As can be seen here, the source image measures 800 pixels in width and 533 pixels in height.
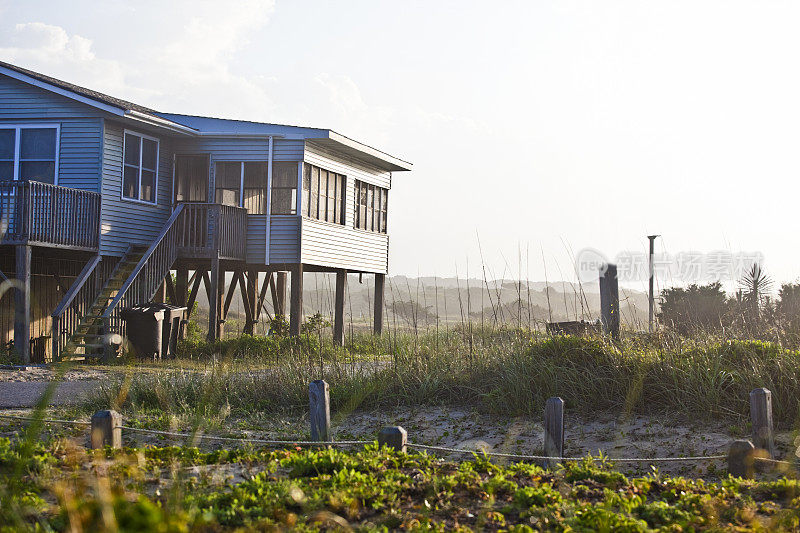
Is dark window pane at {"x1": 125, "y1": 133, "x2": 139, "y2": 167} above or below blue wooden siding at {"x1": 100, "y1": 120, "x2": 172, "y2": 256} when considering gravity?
above

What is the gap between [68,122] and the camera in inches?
710

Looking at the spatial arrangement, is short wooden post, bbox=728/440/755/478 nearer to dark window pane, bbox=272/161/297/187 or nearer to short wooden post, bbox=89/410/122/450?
short wooden post, bbox=89/410/122/450

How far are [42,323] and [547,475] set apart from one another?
1618 centimetres

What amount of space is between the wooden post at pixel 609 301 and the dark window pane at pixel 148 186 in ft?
40.3

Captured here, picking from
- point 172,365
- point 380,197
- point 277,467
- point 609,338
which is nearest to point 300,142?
point 380,197

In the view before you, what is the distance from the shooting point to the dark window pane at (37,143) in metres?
18.2

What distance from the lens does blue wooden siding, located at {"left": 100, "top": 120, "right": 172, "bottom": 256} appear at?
17.9 metres

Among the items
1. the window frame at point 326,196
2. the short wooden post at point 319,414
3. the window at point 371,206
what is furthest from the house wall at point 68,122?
the short wooden post at point 319,414

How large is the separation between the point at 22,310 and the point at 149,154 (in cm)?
513

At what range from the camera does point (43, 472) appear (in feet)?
17.0

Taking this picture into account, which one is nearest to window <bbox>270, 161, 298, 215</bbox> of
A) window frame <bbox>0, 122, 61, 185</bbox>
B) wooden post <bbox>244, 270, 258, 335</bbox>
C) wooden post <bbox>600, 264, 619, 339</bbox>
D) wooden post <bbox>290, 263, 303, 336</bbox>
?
wooden post <bbox>290, 263, 303, 336</bbox>

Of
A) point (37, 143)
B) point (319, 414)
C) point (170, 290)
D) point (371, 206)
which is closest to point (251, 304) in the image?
point (170, 290)

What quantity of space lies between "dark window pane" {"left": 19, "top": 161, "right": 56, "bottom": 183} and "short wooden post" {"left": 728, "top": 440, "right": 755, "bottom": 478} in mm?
16216

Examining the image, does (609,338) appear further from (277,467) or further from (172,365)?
(172,365)
